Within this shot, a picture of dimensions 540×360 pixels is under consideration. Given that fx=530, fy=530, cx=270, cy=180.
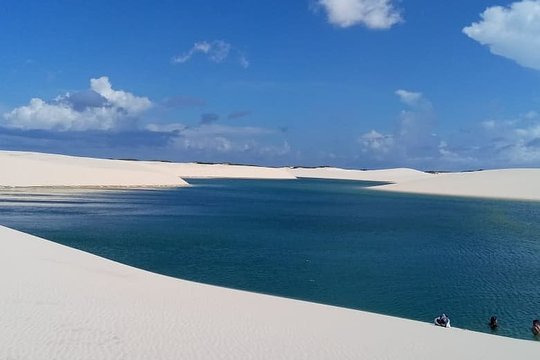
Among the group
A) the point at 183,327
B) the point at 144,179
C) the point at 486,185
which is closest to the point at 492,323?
the point at 183,327

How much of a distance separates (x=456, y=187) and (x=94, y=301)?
76.8 meters

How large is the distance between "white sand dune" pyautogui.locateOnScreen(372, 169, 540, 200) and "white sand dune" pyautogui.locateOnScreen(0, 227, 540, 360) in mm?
67928

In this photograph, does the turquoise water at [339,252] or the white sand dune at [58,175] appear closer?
the turquoise water at [339,252]

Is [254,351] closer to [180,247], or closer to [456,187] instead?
[180,247]

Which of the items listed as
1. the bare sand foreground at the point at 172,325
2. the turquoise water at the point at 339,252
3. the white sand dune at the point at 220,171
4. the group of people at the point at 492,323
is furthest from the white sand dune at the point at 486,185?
the white sand dune at the point at 220,171

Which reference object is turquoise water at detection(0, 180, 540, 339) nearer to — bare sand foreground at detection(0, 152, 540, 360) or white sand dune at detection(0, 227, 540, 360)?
bare sand foreground at detection(0, 152, 540, 360)

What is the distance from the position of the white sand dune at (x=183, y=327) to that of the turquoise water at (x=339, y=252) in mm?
3099

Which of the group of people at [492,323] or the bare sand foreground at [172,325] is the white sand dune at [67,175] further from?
the group of people at [492,323]

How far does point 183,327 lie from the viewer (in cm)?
1012

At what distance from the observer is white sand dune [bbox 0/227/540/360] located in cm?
865

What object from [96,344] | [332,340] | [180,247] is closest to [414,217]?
[180,247]

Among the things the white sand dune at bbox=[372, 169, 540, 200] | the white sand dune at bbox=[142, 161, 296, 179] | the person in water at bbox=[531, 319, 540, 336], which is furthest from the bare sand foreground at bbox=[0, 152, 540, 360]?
the white sand dune at bbox=[142, 161, 296, 179]

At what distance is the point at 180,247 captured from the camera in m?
23.7

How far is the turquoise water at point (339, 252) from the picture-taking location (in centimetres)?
1617
